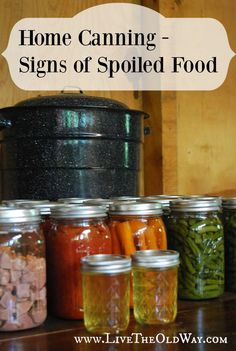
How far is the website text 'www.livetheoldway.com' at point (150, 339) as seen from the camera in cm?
69

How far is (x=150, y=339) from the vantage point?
70cm

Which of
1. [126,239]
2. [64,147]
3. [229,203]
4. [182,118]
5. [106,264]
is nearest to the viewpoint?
[106,264]

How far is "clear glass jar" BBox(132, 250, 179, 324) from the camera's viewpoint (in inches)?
29.2

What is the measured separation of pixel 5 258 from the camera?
0.71m

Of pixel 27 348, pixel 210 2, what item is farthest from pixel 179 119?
pixel 27 348

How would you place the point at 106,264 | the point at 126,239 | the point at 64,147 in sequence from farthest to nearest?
1. the point at 64,147
2. the point at 126,239
3. the point at 106,264

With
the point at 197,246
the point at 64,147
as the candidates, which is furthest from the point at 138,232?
the point at 64,147

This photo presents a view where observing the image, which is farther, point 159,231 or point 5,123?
point 5,123

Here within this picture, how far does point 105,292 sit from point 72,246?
0.30 feet

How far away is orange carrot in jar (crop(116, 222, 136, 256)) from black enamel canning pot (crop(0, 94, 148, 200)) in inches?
14.5

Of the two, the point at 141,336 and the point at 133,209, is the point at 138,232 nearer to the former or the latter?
the point at 133,209

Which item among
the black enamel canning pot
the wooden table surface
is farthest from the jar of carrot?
the black enamel canning pot

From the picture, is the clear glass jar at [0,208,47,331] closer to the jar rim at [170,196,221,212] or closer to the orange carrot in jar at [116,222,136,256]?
the orange carrot in jar at [116,222,136,256]

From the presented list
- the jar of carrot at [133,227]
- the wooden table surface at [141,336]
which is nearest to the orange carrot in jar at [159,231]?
the jar of carrot at [133,227]
